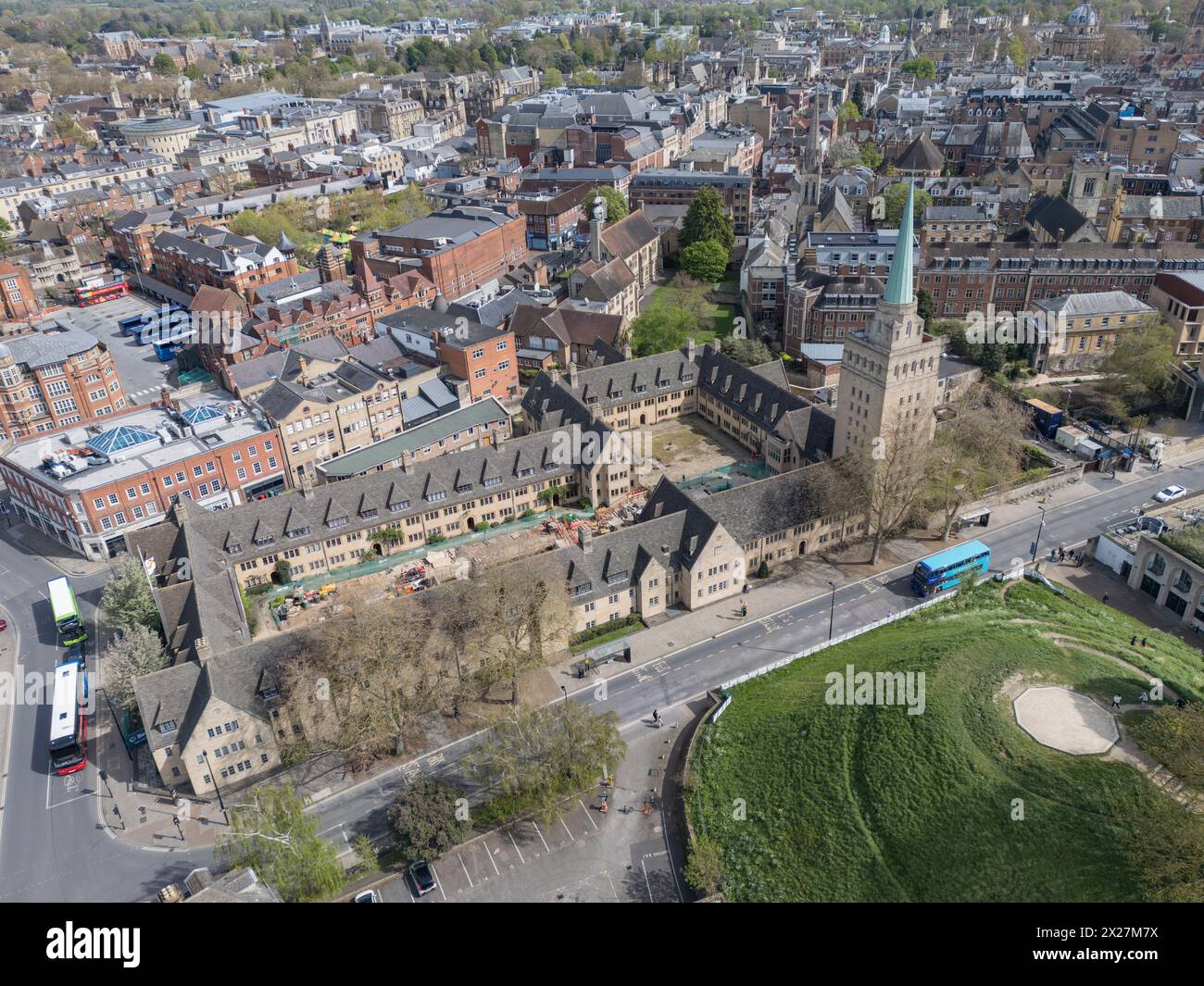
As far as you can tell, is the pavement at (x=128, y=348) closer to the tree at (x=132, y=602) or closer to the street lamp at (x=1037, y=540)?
the tree at (x=132, y=602)

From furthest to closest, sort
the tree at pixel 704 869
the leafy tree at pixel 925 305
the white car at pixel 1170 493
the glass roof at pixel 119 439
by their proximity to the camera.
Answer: the leafy tree at pixel 925 305 < the white car at pixel 1170 493 < the glass roof at pixel 119 439 < the tree at pixel 704 869

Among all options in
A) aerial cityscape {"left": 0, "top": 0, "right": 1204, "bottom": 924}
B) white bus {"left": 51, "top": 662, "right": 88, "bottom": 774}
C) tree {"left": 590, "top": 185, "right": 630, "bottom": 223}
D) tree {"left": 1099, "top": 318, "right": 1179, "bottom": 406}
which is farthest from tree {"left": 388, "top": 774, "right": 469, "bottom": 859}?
tree {"left": 590, "top": 185, "right": 630, "bottom": 223}

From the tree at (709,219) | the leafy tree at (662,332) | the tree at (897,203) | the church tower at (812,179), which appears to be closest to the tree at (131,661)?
the leafy tree at (662,332)

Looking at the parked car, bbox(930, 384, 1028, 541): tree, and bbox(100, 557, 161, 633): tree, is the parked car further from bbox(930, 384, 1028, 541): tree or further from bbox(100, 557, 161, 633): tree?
bbox(930, 384, 1028, 541): tree

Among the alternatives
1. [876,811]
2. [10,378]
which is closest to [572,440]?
[876,811]

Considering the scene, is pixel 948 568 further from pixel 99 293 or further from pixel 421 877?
pixel 99 293

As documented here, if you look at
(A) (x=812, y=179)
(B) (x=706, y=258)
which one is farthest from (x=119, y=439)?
(A) (x=812, y=179)
